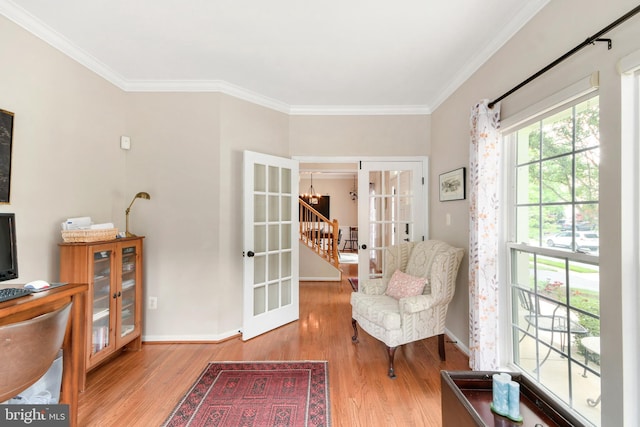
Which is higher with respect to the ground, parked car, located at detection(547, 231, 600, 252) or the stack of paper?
the stack of paper

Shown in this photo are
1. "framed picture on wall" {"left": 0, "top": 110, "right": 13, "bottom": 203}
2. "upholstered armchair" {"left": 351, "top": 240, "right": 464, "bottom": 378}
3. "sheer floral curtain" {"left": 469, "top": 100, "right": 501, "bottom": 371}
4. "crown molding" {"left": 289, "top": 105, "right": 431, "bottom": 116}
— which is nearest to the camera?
"framed picture on wall" {"left": 0, "top": 110, "right": 13, "bottom": 203}

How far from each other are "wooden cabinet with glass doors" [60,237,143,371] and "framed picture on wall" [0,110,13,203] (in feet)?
1.68

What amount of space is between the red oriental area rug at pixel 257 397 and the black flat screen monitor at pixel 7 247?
1.28m

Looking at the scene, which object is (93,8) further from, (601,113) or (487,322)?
(487,322)

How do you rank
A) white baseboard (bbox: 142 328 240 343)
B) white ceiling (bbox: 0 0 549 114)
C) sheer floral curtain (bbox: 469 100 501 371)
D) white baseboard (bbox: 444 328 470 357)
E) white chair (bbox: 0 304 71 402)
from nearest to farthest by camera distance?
white chair (bbox: 0 304 71 402) < white ceiling (bbox: 0 0 549 114) < sheer floral curtain (bbox: 469 100 501 371) < white baseboard (bbox: 444 328 470 357) < white baseboard (bbox: 142 328 240 343)

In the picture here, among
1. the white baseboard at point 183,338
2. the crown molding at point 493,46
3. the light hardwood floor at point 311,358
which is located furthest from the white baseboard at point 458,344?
the crown molding at point 493,46

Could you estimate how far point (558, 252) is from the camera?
175 centimetres

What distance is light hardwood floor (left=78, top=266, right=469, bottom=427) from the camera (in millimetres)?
1916

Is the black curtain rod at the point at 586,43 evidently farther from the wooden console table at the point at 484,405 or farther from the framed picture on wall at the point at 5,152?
the framed picture on wall at the point at 5,152

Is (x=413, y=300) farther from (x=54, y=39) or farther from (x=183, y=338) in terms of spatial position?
(x=54, y=39)

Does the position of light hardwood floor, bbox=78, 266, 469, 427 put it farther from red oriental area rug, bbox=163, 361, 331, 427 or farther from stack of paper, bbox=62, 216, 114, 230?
Answer: stack of paper, bbox=62, 216, 114, 230

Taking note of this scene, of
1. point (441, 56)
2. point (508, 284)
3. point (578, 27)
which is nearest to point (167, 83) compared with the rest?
point (441, 56)

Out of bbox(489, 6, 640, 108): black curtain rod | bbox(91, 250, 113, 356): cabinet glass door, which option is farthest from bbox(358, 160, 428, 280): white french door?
bbox(91, 250, 113, 356): cabinet glass door

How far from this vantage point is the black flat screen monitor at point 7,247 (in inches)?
62.0
